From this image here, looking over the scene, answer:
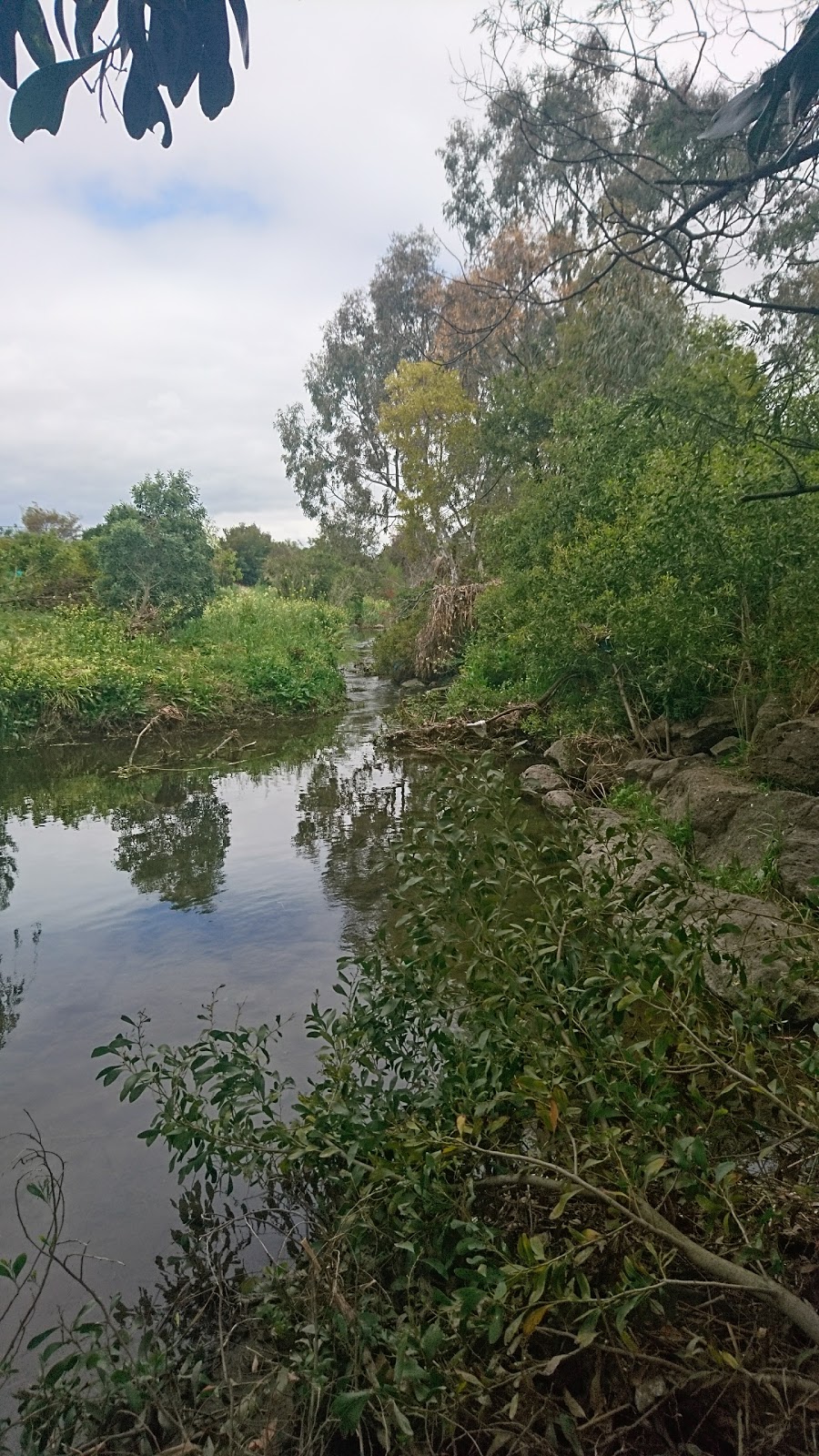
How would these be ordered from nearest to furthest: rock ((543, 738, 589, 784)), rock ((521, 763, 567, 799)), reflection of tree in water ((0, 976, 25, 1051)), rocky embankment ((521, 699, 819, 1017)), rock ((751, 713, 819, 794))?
rocky embankment ((521, 699, 819, 1017))
reflection of tree in water ((0, 976, 25, 1051))
rock ((751, 713, 819, 794))
rock ((521, 763, 567, 799))
rock ((543, 738, 589, 784))

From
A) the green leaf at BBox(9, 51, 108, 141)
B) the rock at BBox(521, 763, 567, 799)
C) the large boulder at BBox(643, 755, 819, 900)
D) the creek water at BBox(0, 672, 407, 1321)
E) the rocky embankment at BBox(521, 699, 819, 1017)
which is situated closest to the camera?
the green leaf at BBox(9, 51, 108, 141)

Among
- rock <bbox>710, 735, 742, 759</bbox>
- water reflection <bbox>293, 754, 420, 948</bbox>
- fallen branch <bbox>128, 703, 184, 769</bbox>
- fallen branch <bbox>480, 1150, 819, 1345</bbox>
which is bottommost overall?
water reflection <bbox>293, 754, 420, 948</bbox>

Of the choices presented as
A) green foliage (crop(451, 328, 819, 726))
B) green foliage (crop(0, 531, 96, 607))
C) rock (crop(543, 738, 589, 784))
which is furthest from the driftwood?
green foliage (crop(0, 531, 96, 607))

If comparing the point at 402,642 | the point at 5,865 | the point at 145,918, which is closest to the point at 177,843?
the point at 5,865

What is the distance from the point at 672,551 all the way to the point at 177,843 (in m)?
5.20

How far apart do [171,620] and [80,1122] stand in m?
15.4

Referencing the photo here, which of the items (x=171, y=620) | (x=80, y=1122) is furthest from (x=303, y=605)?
(x=80, y=1122)

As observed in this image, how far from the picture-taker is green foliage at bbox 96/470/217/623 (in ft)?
60.5

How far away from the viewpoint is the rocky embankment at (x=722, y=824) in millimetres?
2857

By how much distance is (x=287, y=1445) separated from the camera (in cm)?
199

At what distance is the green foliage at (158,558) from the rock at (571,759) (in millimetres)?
11093

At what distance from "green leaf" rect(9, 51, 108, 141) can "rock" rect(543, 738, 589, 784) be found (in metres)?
7.54

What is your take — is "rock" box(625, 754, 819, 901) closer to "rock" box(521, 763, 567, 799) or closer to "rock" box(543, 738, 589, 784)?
"rock" box(521, 763, 567, 799)

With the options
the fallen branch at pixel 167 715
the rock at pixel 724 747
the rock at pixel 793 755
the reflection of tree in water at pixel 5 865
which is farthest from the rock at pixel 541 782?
the fallen branch at pixel 167 715
